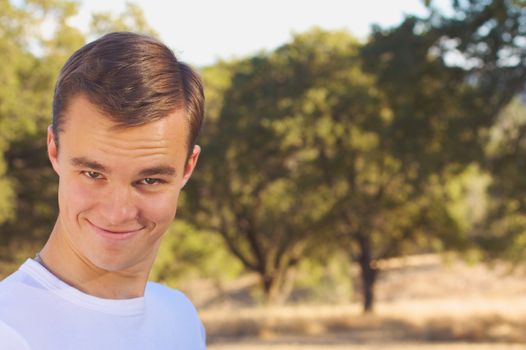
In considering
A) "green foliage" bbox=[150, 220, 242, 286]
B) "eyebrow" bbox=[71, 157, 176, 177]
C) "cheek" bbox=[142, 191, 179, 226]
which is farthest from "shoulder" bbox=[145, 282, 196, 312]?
"green foliage" bbox=[150, 220, 242, 286]

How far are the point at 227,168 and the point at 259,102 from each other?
2.61m

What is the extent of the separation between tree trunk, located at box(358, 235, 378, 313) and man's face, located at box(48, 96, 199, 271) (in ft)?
81.1

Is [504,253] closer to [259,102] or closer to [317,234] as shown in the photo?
[317,234]

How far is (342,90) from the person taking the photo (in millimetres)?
24562

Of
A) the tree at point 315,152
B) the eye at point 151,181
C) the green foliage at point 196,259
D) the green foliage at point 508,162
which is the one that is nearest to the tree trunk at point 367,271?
the tree at point 315,152

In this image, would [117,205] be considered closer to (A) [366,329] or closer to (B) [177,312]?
(B) [177,312]

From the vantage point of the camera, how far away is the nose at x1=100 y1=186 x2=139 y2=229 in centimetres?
138

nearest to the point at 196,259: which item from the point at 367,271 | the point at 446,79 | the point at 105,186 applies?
the point at 367,271

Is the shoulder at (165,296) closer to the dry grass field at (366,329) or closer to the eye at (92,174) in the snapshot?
the eye at (92,174)

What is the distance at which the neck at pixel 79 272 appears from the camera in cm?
146

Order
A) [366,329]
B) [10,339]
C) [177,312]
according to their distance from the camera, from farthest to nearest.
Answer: [366,329], [177,312], [10,339]

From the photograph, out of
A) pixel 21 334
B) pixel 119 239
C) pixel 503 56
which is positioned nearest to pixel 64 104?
pixel 119 239

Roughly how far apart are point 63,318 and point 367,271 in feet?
84.4

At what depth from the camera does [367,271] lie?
26.5 metres
